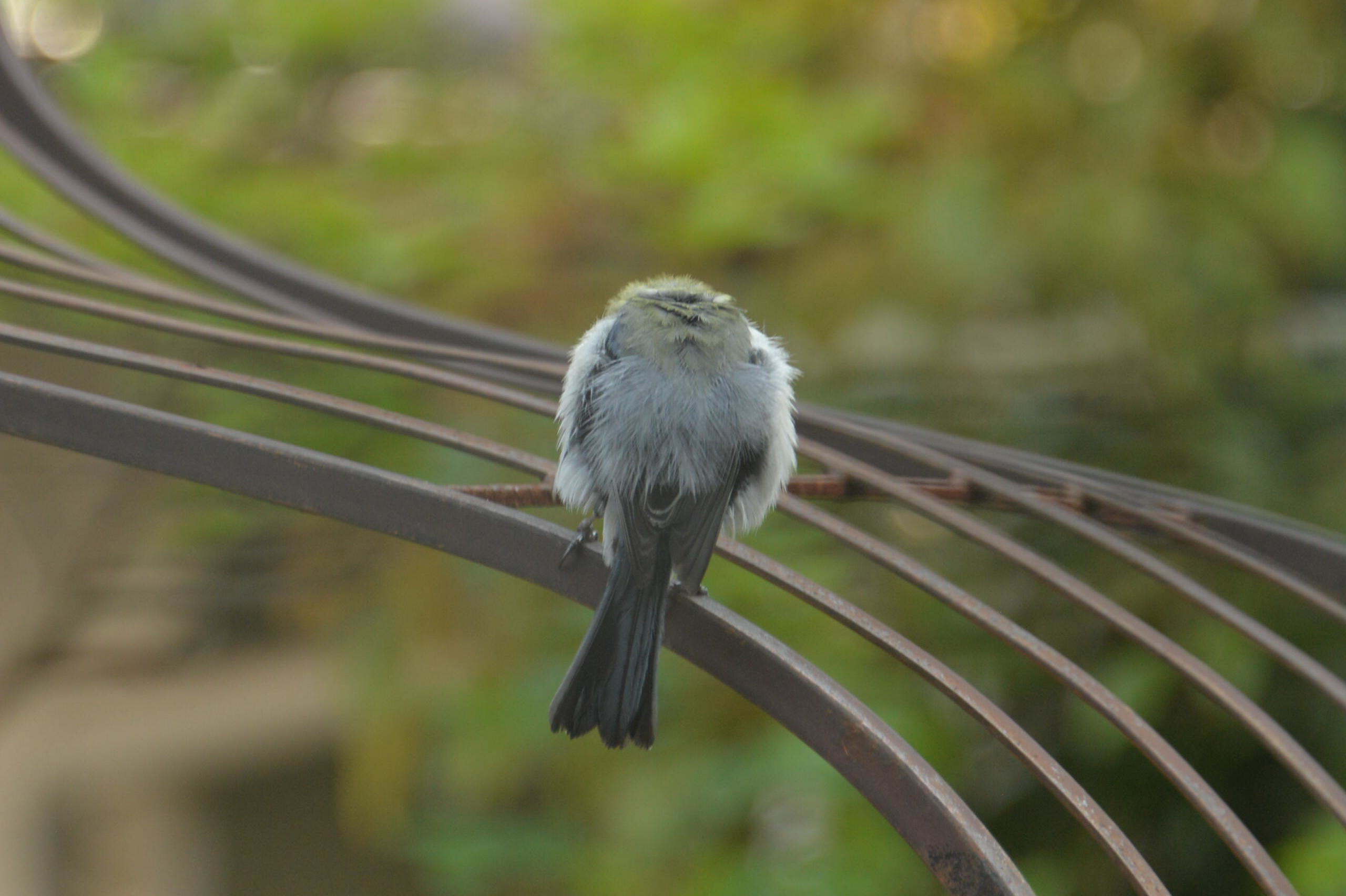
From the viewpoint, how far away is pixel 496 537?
100 centimetres

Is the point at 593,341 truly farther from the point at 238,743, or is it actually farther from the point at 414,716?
the point at 238,743

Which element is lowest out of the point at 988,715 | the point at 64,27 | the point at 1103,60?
the point at 988,715

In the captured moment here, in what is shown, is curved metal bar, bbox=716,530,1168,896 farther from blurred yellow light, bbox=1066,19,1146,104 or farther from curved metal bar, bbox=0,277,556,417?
blurred yellow light, bbox=1066,19,1146,104

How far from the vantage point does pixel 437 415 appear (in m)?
2.42

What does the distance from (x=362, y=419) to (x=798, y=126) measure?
144 cm

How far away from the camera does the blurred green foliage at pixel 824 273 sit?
7.50 feet

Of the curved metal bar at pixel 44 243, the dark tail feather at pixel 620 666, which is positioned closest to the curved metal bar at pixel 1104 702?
the dark tail feather at pixel 620 666

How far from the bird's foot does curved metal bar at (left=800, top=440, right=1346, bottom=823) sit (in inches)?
11.6

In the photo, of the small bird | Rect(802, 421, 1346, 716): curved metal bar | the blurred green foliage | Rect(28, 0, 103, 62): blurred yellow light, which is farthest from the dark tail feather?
Rect(28, 0, 103, 62): blurred yellow light

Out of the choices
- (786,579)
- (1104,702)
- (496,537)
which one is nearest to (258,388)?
(496,537)

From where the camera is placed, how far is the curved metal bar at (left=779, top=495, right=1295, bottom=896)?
1009 millimetres

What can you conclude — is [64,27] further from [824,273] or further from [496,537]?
[496,537]

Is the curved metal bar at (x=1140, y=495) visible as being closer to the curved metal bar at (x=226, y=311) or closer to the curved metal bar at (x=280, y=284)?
the curved metal bar at (x=280, y=284)

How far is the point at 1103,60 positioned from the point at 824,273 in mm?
663
